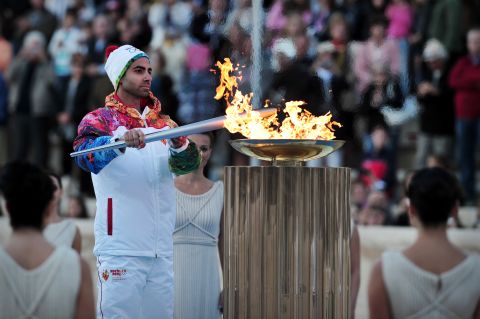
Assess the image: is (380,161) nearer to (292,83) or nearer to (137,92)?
(292,83)

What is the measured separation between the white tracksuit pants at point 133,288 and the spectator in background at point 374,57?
17.6 feet

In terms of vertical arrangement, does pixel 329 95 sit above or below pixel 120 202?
above

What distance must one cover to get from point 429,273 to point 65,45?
31.0 feet

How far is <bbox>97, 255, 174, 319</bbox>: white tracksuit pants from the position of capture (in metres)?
5.48

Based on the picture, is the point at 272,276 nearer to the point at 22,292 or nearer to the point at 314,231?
the point at 314,231

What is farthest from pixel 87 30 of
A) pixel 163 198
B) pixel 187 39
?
pixel 163 198

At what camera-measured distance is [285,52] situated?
10.4m

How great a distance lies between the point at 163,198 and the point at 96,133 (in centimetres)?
47

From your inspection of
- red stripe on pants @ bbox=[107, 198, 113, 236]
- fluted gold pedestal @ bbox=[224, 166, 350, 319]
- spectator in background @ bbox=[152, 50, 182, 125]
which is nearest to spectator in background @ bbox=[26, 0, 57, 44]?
spectator in background @ bbox=[152, 50, 182, 125]

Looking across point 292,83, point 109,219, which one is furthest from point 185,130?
point 292,83

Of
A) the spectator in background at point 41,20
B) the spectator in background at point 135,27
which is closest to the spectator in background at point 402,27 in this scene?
the spectator in background at point 135,27

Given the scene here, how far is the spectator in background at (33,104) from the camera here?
1223 cm

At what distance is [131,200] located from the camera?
5.55 m

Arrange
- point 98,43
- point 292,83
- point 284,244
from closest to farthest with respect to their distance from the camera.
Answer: point 284,244 → point 292,83 → point 98,43
